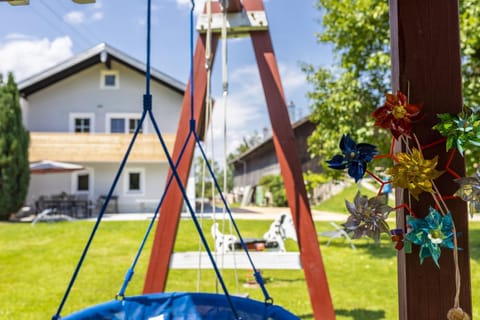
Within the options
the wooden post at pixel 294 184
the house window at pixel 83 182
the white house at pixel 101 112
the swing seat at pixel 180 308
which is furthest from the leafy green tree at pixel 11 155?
the swing seat at pixel 180 308

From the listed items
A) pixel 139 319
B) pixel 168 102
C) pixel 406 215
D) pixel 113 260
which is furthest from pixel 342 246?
pixel 168 102

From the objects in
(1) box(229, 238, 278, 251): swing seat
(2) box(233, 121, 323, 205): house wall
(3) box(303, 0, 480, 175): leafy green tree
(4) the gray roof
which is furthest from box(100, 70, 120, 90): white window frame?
(1) box(229, 238, 278, 251): swing seat

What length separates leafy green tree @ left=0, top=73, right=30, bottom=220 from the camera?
7.09 metres

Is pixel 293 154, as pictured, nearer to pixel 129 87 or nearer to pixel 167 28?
pixel 167 28

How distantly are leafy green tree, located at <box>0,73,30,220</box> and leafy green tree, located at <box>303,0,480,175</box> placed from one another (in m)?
6.03

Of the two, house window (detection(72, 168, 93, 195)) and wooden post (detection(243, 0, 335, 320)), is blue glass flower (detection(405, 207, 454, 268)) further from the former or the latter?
house window (detection(72, 168, 93, 195))

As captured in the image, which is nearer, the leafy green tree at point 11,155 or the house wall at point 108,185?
the leafy green tree at point 11,155

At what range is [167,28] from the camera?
4.04 m

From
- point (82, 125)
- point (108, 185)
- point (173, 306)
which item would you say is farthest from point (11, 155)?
point (173, 306)

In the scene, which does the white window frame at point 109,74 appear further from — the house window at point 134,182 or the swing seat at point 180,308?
the swing seat at point 180,308

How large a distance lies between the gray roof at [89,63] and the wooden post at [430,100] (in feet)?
27.1

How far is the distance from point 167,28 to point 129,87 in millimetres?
5657

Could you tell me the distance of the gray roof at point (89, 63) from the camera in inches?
342

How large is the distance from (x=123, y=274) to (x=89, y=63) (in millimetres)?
7421
